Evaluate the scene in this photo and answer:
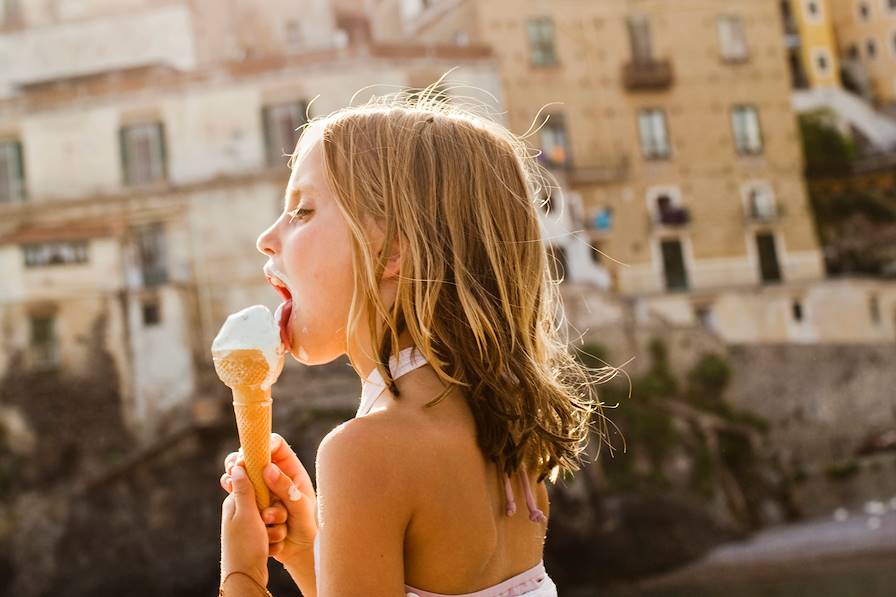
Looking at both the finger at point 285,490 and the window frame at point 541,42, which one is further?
the window frame at point 541,42

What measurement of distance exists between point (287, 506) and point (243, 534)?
0.46 feet

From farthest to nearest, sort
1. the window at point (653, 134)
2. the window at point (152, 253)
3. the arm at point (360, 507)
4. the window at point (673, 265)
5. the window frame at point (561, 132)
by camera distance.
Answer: the window at point (653, 134), the window at point (673, 265), the window frame at point (561, 132), the window at point (152, 253), the arm at point (360, 507)

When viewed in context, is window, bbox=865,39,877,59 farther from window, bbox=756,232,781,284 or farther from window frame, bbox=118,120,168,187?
window frame, bbox=118,120,168,187

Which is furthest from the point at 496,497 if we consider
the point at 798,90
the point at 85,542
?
the point at 798,90

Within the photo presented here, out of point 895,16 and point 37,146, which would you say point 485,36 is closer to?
point 37,146

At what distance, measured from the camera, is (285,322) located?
1.65 meters

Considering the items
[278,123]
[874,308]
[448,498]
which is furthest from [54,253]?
[448,498]

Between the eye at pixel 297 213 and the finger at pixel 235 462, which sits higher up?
the eye at pixel 297 213

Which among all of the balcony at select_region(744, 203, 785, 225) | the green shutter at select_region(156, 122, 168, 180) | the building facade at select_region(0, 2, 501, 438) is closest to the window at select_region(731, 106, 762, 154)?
the balcony at select_region(744, 203, 785, 225)

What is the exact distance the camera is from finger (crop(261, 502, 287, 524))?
1.61 m

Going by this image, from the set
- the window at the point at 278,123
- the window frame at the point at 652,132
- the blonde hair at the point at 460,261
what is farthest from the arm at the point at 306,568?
the window frame at the point at 652,132

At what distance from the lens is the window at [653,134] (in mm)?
28891

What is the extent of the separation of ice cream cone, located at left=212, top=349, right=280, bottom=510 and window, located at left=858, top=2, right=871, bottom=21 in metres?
44.3

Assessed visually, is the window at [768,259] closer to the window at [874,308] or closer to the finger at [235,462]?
the window at [874,308]
